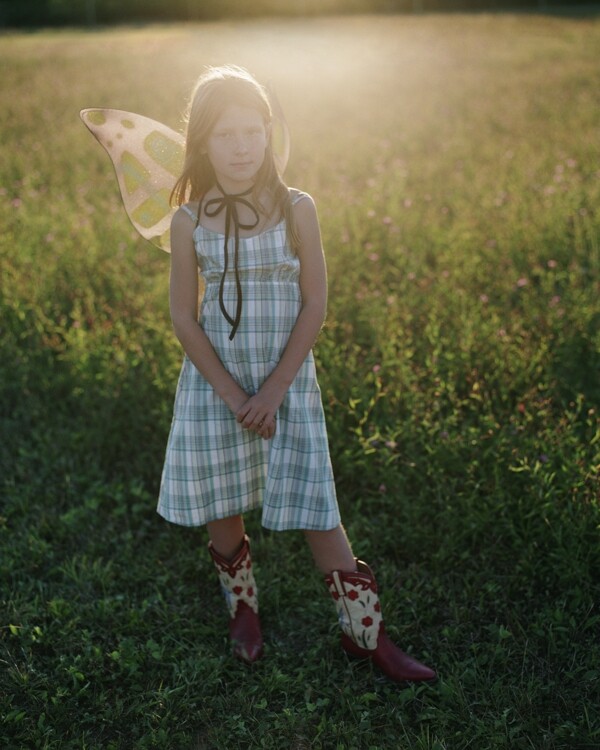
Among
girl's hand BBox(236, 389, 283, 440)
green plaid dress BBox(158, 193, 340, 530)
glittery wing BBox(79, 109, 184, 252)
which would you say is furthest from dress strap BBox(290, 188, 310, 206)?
girl's hand BBox(236, 389, 283, 440)

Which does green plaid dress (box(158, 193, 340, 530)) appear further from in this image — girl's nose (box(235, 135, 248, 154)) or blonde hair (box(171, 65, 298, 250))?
girl's nose (box(235, 135, 248, 154))

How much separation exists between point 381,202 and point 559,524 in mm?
3254

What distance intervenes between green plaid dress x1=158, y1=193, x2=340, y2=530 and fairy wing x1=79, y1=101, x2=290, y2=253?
1.19 ft

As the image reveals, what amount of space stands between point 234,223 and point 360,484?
1505mm

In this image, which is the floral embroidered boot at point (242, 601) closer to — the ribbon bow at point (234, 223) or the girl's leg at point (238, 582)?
the girl's leg at point (238, 582)

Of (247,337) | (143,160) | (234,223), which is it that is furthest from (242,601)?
(143,160)

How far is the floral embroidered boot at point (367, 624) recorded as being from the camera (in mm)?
2553

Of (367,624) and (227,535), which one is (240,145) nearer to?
(227,535)

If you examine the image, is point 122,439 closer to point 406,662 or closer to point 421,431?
point 421,431

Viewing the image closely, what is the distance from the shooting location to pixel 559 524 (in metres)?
3.01

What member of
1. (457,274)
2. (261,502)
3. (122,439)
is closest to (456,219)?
(457,274)

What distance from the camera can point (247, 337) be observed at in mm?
2436

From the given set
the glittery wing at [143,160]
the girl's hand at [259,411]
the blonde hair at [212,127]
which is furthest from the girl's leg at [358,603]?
the glittery wing at [143,160]

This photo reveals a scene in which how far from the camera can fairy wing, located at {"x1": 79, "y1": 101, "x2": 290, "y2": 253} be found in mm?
2619
